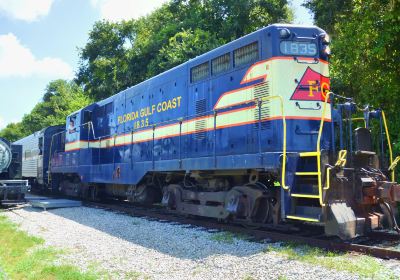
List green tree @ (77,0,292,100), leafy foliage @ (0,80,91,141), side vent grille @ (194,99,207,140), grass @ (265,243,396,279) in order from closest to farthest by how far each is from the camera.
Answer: grass @ (265,243,396,279) < side vent grille @ (194,99,207,140) < green tree @ (77,0,292,100) < leafy foliage @ (0,80,91,141)

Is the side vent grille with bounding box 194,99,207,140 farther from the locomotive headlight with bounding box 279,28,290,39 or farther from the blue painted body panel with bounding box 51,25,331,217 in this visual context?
the locomotive headlight with bounding box 279,28,290,39

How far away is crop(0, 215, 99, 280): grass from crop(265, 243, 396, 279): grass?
2778 mm

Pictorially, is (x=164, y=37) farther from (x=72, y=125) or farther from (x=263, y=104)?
(x=263, y=104)

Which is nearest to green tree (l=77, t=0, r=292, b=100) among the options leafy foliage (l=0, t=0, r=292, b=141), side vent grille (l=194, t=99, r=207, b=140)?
leafy foliage (l=0, t=0, r=292, b=141)

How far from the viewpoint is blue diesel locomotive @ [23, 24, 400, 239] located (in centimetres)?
627

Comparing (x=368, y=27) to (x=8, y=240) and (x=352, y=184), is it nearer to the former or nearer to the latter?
(x=352, y=184)

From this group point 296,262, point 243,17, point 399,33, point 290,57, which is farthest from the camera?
point 243,17

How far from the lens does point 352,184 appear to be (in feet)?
20.6

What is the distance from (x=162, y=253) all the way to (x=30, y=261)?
193cm

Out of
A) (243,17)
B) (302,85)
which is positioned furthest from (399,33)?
(243,17)

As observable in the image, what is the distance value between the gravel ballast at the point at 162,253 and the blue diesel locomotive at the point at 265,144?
82cm

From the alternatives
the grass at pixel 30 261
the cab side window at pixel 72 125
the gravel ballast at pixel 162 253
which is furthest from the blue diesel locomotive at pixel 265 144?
the cab side window at pixel 72 125

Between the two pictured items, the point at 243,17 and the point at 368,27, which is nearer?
the point at 368,27

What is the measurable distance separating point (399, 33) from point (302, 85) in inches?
158
